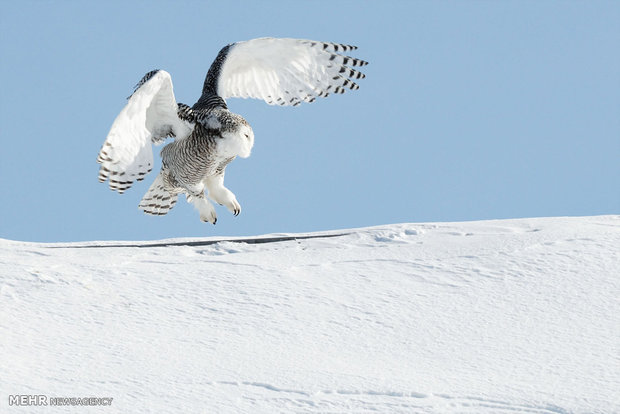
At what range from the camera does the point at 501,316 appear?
19.4 feet

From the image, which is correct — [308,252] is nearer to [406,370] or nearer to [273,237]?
[273,237]

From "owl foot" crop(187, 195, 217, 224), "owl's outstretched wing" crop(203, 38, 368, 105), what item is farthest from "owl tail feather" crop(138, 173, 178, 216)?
"owl's outstretched wing" crop(203, 38, 368, 105)

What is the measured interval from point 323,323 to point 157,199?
2704mm

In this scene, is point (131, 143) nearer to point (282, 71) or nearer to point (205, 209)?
point (205, 209)

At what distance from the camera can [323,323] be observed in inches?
227

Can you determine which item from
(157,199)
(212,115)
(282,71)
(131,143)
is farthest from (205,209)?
(131,143)

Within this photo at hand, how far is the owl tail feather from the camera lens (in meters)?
7.93

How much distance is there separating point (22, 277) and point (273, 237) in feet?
8.00

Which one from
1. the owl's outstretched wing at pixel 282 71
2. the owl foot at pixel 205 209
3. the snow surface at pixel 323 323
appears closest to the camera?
the snow surface at pixel 323 323

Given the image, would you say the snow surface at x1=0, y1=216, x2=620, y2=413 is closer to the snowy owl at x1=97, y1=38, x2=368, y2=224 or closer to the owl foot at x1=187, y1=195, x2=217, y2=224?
the owl foot at x1=187, y1=195, x2=217, y2=224

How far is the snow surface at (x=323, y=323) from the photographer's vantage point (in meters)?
4.65

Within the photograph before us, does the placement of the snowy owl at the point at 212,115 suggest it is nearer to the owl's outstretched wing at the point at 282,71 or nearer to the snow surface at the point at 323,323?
the owl's outstretched wing at the point at 282,71

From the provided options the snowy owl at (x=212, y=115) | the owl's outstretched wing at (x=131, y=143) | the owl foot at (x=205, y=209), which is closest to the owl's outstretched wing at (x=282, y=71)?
the snowy owl at (x=212, y=115)

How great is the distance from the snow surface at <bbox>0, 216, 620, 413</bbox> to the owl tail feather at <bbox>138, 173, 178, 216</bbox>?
50cm
